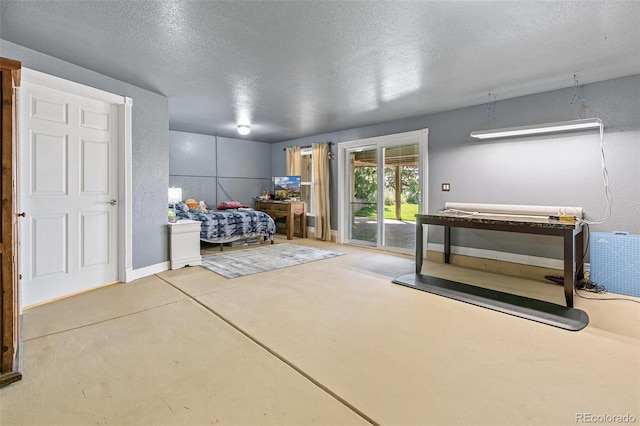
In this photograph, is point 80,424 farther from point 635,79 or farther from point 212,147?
point 212,147

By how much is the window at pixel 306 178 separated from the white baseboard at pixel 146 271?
3.76m

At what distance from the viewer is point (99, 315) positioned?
265 centimetres

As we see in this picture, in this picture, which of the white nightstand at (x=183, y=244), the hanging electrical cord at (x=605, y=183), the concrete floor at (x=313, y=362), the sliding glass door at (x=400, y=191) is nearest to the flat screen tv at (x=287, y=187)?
the sliding glass door at (x=400, y=191)

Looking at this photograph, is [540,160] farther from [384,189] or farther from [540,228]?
[384,189]

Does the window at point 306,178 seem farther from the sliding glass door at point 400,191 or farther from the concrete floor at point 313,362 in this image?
the concrete floor at point 313,362

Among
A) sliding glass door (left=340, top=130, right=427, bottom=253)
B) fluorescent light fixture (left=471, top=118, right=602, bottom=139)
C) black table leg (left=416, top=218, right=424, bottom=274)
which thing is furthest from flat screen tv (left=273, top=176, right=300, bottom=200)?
fluorescent light fixture (left=471, top=118, right=602, bottom=139)

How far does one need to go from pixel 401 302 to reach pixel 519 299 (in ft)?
3.85

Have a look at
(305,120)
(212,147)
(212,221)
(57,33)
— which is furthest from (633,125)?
(212,147)

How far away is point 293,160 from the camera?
743cm

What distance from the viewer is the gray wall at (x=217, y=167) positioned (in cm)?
675

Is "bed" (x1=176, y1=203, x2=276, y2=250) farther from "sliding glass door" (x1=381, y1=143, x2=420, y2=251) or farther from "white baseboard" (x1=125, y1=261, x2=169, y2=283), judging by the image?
"sliding glass door" (x1=381, y1=143, x2=420, y2=251)

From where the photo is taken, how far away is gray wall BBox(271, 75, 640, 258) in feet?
10.9

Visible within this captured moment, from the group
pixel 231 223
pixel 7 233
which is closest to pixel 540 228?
pixel 7 233

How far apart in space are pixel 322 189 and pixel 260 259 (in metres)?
2.43
